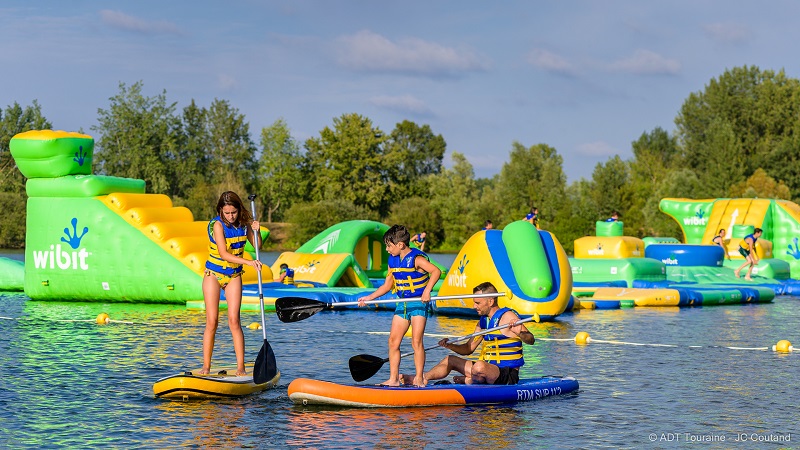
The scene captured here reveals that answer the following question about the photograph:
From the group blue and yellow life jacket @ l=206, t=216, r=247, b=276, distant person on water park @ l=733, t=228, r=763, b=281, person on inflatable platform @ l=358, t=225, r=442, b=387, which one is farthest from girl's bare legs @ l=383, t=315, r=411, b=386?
distant person on water park @ l=733, t=228, r=763, b=281

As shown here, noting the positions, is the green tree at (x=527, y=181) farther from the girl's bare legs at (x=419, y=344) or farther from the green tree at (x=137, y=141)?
the girl's bare legs at (x=419, y=344)

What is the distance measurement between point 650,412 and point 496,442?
2.38 m

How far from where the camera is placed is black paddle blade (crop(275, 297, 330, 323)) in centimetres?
1174

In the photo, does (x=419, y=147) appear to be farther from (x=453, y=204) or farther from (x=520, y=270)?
(x=520, y=270)

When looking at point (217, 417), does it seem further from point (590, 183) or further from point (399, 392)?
point (590, 183)

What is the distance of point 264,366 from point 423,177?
82.8m

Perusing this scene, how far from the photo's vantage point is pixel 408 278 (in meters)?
10.9

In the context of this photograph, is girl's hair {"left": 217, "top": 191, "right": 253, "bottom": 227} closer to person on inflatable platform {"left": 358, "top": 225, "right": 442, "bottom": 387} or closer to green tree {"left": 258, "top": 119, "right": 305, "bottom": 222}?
person on inflatable platform {"left": 358, "top": 225, "right": 442, "bottom": 387}

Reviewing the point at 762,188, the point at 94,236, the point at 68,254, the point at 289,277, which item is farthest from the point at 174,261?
the point at 762,188

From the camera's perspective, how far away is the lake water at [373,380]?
921 cm

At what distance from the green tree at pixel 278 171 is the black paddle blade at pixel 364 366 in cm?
8062

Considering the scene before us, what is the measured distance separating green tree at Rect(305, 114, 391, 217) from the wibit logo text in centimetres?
6332

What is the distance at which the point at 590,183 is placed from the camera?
84.2 metres

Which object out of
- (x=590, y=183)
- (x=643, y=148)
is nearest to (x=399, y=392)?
(x=590, y=183)
